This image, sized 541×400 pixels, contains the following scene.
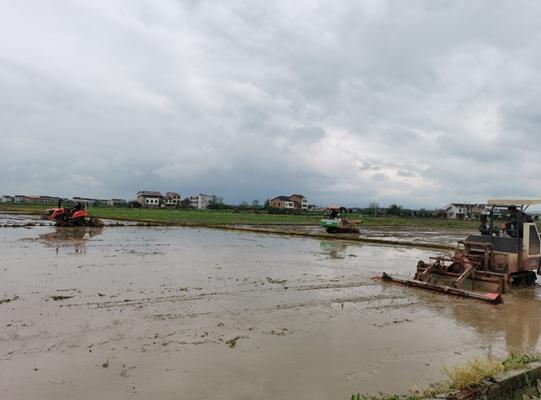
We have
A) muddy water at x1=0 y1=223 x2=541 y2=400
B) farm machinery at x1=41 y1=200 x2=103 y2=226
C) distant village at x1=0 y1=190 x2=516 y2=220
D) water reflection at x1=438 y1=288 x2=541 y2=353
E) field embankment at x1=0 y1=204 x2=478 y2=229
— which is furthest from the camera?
distant village at x1=0 y1=190 x2=516 y2=220

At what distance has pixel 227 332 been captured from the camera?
6.49 m

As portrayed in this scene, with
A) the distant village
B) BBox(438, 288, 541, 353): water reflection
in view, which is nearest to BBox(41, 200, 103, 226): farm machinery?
BBox(438, 288, 541, 353): water reflection

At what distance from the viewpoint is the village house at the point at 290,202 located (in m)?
122

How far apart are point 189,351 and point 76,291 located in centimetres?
455

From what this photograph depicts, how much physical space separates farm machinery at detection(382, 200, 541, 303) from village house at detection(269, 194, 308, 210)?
106342 millimetres

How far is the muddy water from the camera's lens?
4.68 m

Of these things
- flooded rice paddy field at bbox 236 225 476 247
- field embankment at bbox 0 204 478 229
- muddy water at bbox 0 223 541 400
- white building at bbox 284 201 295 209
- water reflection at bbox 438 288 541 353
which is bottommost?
water reflection at bbox 438 288 541 353

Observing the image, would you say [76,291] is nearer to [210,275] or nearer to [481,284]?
[210,275]

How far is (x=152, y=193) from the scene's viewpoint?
125750mm

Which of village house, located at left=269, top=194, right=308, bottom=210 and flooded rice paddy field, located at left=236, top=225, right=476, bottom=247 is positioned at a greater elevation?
village house, located at left=269, top=194, right=308, bottom=210

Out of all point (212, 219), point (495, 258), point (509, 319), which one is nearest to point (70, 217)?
point (212, 219)

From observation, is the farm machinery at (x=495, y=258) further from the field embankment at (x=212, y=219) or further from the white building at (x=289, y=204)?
the white building at (x=289, y=204)

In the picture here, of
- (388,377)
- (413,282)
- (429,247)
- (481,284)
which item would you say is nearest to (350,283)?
(413,282)

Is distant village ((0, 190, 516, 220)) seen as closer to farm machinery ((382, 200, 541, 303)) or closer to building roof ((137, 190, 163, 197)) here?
building roof ((137, 190, 163, 197))
